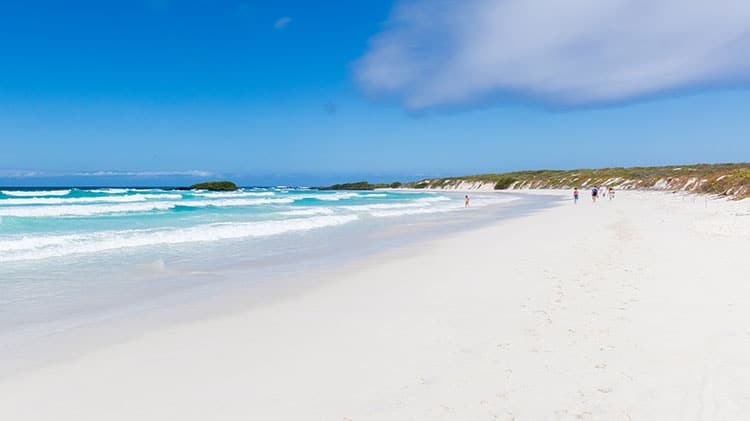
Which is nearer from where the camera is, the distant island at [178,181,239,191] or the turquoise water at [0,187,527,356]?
the turquoise water at [0,187,527,356]

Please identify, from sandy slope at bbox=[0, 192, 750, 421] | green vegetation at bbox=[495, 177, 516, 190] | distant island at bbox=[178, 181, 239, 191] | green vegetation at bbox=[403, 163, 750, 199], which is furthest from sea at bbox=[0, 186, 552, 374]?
green vegetation at bbox=[495, 177, 516, 190]

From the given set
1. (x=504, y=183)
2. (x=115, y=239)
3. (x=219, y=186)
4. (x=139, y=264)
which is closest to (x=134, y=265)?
(x=139, y=264)

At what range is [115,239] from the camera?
14477 mm

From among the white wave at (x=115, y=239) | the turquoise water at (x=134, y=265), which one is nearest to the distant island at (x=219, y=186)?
the turquoise water at (x=134, y=265)

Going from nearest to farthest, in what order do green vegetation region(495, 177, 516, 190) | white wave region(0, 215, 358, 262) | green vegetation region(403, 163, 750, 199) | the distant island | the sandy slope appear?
the sandy slope → white wave region(0, 215, 358, 262) → green vegetation region(403, 163, 750, 199) → the distant island → green vegetation region(495, 177, 516, 190)

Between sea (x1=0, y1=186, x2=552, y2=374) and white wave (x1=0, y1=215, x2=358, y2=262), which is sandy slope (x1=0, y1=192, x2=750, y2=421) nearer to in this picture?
sea (x1=0, y1=186, x2=552, y2=374)

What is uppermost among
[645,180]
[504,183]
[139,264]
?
[645,180]

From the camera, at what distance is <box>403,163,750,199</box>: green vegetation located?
113 ft

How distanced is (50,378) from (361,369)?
9.17 feet

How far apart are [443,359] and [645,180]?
2827 inches

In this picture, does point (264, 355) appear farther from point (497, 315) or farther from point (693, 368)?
point (693, 368)

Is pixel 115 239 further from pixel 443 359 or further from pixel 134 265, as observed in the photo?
pixel 443 359

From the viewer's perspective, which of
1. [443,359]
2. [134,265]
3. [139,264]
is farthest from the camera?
[139,264]

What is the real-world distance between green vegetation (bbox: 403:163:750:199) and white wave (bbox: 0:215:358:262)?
27386 mm
